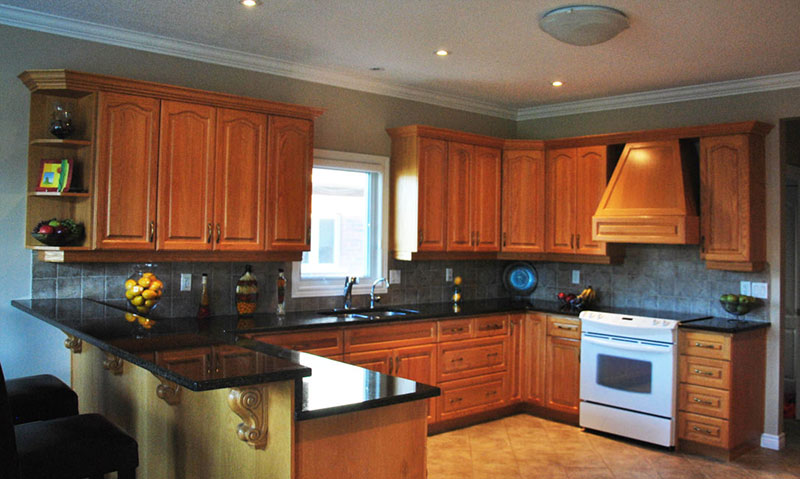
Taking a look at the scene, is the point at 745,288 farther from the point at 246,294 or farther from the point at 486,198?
the point at 246,294

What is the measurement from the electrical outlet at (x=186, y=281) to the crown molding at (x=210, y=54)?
1.41 m

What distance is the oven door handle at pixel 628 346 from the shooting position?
468 centimetres

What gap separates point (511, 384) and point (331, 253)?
6.15ft

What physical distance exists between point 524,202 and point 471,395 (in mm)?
1716

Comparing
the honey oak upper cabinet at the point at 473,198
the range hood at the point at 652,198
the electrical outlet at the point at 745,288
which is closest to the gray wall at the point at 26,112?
the honey oak upper cabinet at the point at 473,198

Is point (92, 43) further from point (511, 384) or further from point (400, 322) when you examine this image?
point (511, 384)

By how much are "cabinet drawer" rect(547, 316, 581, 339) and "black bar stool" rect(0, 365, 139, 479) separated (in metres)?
3.67

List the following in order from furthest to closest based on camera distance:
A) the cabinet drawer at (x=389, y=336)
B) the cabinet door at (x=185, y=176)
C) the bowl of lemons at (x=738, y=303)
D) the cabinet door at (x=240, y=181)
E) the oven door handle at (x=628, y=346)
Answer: the bowl of lemons at (x=738, y=303)
the oven door handle at (x=628, y=346)
the cabinet drawer at (x=389, y=336)
the cabinet door at (x=240, y=181)
the cabinet door at (x=185, y=176)

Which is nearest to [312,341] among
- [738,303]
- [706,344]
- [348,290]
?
[348,290]

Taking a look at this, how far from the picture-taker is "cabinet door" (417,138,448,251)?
520cm

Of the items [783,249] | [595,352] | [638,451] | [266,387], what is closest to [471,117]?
[595,352]

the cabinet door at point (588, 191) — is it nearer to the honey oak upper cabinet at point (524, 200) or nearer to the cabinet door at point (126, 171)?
the honey oak upper cabinet at point (524, 200)

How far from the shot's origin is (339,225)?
17.0ft

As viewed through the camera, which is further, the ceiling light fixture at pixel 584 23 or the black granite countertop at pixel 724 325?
the black granite countertop at pixel 724 325
